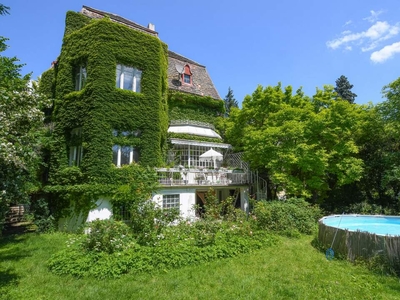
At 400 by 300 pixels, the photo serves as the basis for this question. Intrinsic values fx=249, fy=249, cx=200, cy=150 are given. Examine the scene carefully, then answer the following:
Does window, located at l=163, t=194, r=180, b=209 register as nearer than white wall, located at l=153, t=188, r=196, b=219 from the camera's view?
Yes

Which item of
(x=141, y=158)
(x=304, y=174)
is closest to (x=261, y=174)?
(x=304, y=174)

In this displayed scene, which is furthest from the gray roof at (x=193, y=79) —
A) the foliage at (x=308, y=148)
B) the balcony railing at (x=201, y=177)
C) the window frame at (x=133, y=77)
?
the balcony railing at (x=201, y=177)

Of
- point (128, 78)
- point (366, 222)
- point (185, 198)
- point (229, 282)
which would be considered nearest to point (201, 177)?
point (185, 198)

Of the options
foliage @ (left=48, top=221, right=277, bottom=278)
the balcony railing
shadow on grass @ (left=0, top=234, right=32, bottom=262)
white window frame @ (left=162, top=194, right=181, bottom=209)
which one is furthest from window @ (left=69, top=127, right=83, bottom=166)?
foliage @ (left=48, top=221, right=277, bottom=278)

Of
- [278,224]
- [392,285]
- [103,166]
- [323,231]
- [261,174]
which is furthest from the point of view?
[261,174]

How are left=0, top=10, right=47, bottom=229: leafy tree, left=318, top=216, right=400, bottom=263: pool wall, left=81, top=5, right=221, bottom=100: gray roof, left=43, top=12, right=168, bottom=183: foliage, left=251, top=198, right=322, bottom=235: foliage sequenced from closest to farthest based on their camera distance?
1. left=0, top=10, right=47, bottom=229: leafy tree
2. left=318, top=216, right=400, bottom=263: pool wall
3. left=251, top=198, right=322, bottom=235: foliage
4. left=43, top=12, right=168, bottom=183: foliage
5. left=81, top=5, right=221, bottom=100: gray roof

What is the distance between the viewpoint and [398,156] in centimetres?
1806

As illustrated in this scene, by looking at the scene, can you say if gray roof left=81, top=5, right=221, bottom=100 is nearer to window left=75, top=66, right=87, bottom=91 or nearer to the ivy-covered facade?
the ivy-covered facade

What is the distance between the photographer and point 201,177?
1892 cm

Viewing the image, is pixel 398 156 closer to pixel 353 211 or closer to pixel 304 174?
pixel 353 211

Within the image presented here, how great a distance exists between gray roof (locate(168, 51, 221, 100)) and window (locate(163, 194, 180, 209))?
37.6 ft

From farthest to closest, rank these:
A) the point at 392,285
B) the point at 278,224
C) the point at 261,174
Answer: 1. the point at 261,174
2. the point at 278,224
3. the point at 392,285

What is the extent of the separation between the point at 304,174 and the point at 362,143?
6.26 m

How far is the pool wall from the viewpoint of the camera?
348 inches
